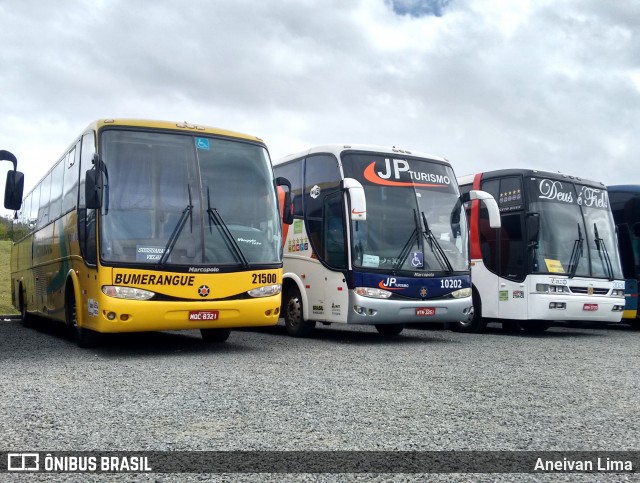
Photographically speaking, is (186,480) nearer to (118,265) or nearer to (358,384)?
(358,384)

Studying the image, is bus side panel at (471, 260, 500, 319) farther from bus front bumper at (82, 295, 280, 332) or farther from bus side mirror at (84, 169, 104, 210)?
bus side mirror at (84, 169, 104, 210)

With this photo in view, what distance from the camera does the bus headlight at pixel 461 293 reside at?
41.2 ft

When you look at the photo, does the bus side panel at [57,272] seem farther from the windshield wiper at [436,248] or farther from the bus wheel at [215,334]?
the windshield wiper at [436,248]

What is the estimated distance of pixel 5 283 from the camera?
2892 cm

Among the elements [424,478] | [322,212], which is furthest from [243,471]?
[322,212]

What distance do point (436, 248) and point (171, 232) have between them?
15.4 feet

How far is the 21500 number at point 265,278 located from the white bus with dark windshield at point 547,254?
6006 millimetres

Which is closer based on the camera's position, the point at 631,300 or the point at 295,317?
the point at 295,317

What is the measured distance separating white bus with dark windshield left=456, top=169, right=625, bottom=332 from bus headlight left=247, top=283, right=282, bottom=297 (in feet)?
19.5

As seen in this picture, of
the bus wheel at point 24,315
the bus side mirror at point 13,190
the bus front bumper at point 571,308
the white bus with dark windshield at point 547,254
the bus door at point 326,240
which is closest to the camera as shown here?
the bus side mirror at point 13,190

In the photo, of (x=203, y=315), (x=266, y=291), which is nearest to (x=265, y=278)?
(x=266, y=291)

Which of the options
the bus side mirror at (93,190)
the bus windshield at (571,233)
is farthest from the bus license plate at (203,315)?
the bus windshield at (571,233)

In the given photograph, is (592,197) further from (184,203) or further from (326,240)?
(184,203)

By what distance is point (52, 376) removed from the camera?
793 cm
